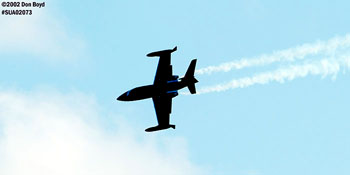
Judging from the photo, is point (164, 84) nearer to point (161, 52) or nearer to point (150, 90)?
point (150, 90)

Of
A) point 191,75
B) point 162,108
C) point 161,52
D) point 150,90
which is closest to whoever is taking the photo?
point 191,75

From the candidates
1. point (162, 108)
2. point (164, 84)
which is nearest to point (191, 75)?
point (164, 84)

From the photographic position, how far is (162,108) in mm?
97125

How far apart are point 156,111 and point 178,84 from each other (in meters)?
7.26

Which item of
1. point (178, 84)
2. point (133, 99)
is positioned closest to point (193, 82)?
point (178, 84)

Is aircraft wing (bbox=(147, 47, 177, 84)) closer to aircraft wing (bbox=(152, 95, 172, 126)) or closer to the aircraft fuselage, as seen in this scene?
the aircraft fuselage

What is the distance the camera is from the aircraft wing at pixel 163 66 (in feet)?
306

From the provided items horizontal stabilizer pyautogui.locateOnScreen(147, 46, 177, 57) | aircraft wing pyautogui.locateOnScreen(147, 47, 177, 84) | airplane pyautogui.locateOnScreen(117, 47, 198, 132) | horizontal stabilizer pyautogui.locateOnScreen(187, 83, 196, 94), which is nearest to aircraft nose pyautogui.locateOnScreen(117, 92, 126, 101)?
airplane pyautogui.locateOnScreen(117, 47, 198, 132)

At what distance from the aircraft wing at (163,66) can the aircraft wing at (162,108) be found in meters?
3.12

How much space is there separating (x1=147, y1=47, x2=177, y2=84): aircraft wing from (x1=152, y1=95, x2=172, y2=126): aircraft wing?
10.2ft

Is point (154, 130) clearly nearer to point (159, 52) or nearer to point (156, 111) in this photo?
point (156, 111)

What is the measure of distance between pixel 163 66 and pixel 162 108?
20.2 ft

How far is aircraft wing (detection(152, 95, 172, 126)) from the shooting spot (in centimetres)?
9638

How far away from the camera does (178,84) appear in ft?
301
